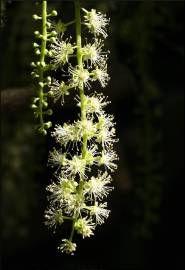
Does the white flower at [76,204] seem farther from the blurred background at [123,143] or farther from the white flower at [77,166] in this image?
the blurred background at [123,143]

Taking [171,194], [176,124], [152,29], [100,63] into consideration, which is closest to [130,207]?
[171,194]

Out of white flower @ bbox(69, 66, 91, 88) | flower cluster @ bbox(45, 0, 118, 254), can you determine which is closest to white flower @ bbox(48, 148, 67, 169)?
flower cluster @ bbox(45, 0, 118, 254)

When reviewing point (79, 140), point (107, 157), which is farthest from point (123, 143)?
point (79, 140)

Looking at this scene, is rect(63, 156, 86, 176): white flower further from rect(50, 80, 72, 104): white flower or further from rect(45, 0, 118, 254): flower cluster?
rect(50, 80, 72, 104): white flower

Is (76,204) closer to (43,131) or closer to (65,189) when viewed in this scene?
(65,189)

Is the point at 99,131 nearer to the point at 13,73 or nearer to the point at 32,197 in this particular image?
the point at 13,73

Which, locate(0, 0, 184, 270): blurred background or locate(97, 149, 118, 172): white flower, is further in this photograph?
locate(0, 0, 184, 270): blurred background

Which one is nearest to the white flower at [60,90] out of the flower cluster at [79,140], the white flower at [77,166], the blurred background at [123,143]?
the flower cluster at [79,140]

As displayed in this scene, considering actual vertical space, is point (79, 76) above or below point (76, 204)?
above

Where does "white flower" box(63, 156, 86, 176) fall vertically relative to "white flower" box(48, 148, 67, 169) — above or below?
below
